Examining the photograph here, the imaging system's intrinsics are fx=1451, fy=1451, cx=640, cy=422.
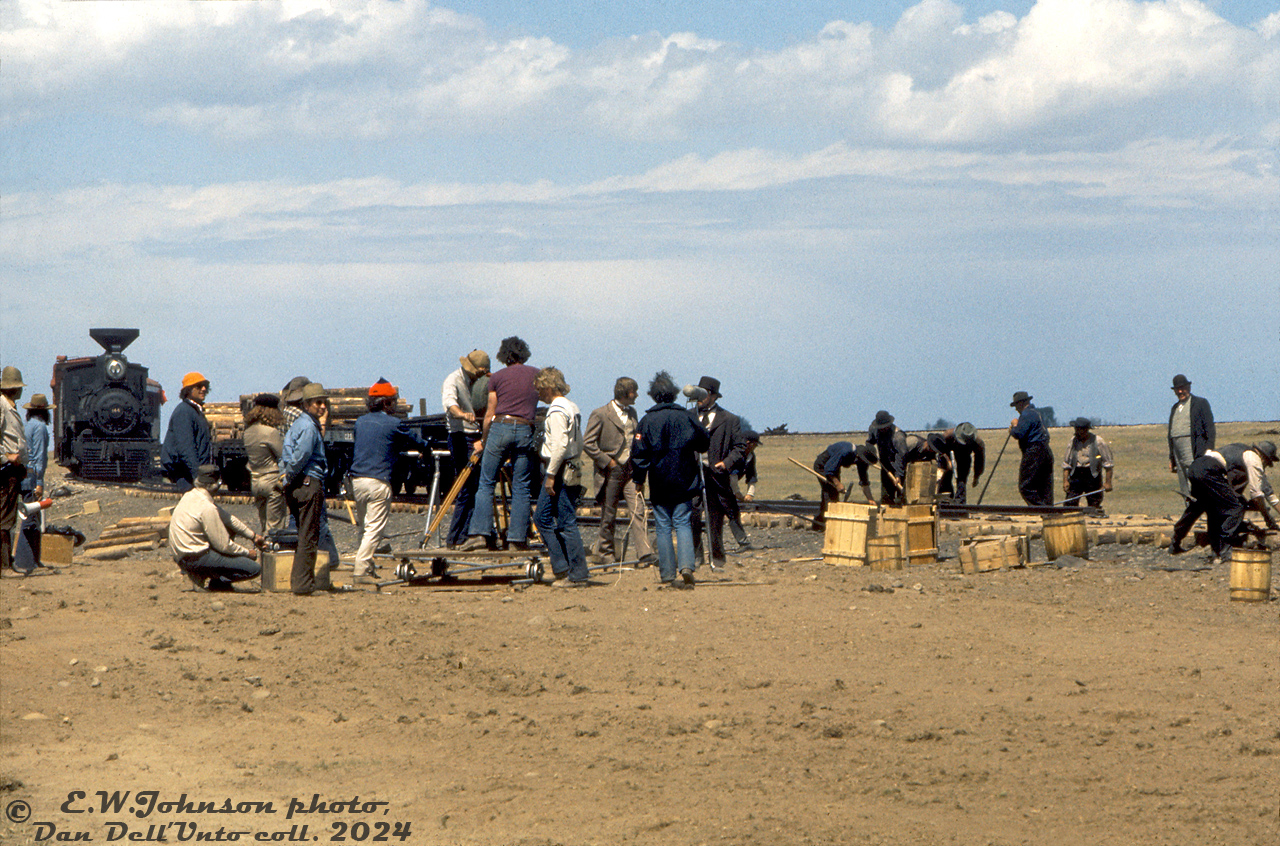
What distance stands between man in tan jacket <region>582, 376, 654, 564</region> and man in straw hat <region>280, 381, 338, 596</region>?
91.1 inches

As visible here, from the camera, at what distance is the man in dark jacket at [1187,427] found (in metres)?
16.6

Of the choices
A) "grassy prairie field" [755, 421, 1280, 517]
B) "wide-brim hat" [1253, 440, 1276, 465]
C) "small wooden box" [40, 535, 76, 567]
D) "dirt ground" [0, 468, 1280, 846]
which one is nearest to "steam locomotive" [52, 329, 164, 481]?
"grassy prairie field" [755, 421, 1280, 517]

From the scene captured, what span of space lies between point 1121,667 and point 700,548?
6.10 metres

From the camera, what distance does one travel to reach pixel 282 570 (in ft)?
39.2

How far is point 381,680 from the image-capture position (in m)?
8.82

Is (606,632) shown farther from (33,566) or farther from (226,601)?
(33,566)

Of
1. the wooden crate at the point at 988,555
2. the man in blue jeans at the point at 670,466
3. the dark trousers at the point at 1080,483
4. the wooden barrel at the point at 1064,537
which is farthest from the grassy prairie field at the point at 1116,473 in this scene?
the man in blue jeans at the point at 670,466

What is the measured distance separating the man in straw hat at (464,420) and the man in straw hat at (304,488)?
1.44 meters

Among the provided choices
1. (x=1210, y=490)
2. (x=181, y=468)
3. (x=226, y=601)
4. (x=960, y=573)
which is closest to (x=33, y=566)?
(x=181, y=468)

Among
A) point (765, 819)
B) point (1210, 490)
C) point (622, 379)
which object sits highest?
point (622, 379)

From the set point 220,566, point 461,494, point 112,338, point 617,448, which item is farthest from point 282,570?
point 112,338

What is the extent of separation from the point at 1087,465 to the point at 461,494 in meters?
9.60

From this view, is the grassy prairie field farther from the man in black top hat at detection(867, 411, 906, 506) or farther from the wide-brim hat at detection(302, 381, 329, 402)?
the wide-brim hat at detection(302, 381, 329, 402)

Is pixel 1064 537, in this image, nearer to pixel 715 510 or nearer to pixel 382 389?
pixel 715 510
